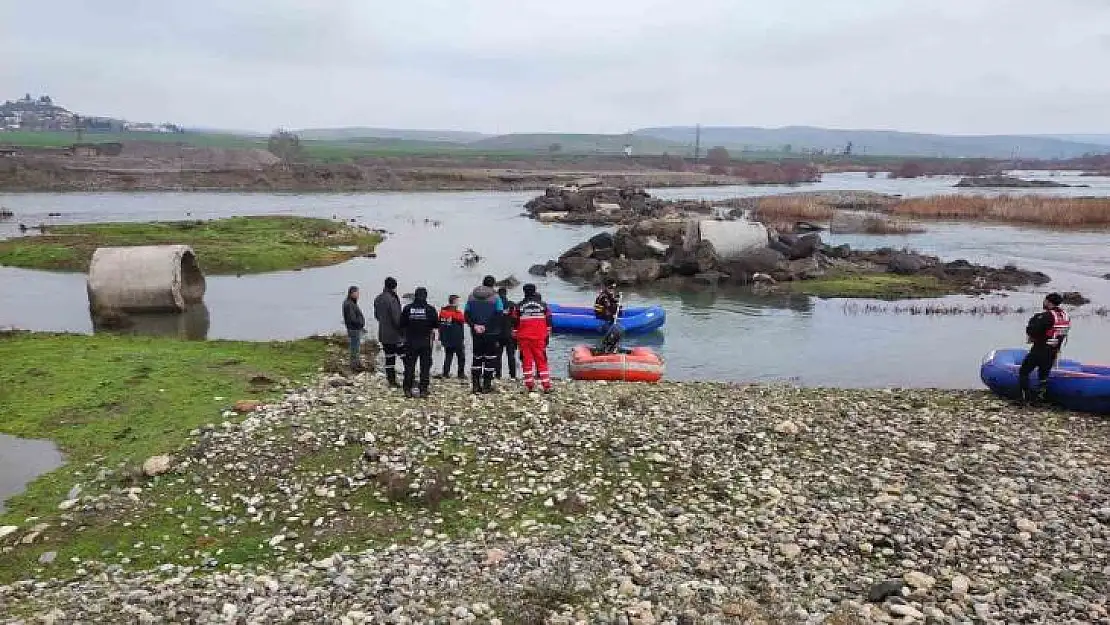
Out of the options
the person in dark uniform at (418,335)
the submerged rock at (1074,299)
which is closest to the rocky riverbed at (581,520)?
the person in dark uniform at (418,335)

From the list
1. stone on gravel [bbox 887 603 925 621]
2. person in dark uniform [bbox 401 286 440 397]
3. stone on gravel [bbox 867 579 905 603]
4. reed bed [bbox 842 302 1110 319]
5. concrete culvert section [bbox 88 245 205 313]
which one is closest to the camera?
stone on gravel [bbox 887 603 925 621]

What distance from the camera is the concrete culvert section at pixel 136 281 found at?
28359 mm

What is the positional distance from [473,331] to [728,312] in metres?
19.0

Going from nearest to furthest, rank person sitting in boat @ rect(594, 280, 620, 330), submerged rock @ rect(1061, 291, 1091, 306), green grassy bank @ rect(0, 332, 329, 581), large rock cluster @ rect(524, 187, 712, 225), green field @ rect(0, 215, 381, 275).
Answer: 1. green grassy bank @ rect(0, 332, 329, 581)
2. person sitting in boat @ rect(594, 280, 620, 330)
3. submerged rock @ rect(1061, 291, 1091, 306)
4. green field @ rect(0, 215, 381, 275)
5. large rock cluster @ rect(524, 187, 712, 225)

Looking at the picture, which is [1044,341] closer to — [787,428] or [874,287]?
[787,428]

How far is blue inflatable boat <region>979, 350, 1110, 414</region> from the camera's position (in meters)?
17.2

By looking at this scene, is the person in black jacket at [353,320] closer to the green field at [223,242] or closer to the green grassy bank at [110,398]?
the green grassy bank at [110,398]

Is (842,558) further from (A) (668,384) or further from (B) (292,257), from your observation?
(B) (292,257)

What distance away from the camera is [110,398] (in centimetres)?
1666

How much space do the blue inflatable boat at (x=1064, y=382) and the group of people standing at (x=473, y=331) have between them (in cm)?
1058

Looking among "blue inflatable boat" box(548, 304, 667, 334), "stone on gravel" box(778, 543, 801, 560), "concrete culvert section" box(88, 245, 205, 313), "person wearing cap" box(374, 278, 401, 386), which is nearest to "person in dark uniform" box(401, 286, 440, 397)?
"person wearing cap" box(374, 278, 401, 386)

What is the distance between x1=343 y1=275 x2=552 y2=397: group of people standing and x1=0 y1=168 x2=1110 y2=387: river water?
5562mm

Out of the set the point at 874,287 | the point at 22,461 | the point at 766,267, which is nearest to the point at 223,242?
the point at 766,267

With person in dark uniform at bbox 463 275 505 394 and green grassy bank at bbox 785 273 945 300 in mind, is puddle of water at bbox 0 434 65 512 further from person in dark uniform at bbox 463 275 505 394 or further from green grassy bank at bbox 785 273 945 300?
green grassy bank at bbox 785 273 945 300
